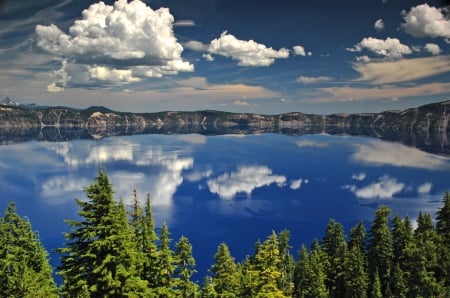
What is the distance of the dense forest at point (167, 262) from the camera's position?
69.0 ft

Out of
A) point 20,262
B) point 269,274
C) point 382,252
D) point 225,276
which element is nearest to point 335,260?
point 382,252

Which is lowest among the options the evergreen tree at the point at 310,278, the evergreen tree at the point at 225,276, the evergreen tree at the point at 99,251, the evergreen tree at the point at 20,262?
the evergreen tree at the point at 310,278

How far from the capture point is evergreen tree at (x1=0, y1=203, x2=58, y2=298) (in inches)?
1172

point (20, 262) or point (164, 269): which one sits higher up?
→ point (164, 269)

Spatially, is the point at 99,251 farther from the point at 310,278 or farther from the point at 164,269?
the point at 310,278

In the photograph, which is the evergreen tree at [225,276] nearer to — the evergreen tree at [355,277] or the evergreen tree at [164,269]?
the evergreen tree at [164,269]

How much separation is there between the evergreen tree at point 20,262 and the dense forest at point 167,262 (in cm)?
8

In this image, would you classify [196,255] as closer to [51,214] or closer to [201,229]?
[201,229]

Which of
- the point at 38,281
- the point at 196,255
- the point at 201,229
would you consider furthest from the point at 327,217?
the point at 38,281

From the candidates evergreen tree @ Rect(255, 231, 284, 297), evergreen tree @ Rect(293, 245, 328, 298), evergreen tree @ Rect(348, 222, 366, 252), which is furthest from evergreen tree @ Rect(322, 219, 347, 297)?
evergreen tree @ Rect(255, 231, 284, 297)

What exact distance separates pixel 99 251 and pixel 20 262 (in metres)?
14.6

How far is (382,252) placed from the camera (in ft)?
183

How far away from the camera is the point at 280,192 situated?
7082 inches

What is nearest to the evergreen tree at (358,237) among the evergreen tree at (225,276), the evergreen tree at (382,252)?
the evergreen tree at (382,252)
